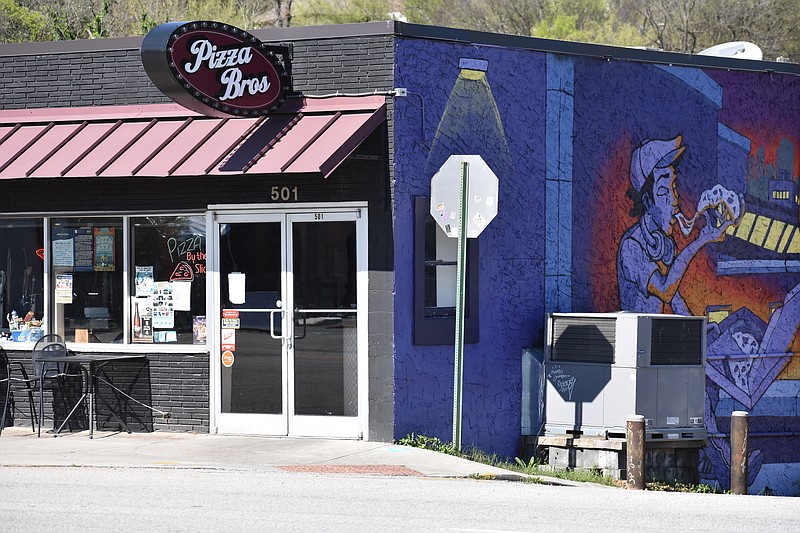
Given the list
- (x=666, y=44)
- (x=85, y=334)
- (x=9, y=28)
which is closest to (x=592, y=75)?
(x=85, y=334)

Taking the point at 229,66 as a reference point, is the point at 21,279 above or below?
below

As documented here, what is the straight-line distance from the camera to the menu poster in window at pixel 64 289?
1373cm

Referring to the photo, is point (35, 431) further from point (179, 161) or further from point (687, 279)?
point (687, 279)

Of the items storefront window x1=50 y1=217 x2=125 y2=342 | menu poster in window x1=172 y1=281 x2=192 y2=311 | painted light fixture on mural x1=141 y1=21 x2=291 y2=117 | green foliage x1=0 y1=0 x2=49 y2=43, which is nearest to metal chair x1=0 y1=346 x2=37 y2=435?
storefront window x1=50 y1=217 x2=125 y2=342

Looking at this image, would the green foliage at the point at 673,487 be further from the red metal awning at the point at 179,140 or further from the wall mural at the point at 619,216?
the red metal awning at the point at 179,140

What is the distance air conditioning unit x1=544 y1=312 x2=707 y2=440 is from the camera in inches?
504

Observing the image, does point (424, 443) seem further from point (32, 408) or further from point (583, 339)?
point (32, 408)

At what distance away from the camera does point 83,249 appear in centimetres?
1366

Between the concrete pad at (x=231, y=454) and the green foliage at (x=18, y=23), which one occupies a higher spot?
the green foliage at (x=18, y=23)

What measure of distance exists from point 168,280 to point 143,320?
0.57 meters

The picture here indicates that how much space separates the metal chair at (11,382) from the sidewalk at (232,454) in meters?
0.55

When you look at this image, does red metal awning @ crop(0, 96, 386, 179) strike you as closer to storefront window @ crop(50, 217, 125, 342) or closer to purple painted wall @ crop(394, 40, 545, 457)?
purple painted wall @ crop(394, 40, 545, 457)

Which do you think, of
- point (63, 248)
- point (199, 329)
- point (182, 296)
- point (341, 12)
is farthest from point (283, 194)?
point (341, 12)

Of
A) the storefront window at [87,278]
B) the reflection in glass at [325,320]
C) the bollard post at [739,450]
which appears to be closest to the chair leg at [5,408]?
the storefront window at [87,278]
